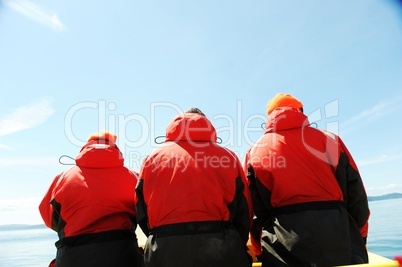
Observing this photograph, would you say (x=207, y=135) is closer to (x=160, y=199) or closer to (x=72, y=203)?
(x=160, y=199)

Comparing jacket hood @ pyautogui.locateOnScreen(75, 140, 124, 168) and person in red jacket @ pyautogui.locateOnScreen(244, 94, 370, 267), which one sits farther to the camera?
Result: jacket hood @ pyautogui.locateOnScreen(75, 140, 124, 168)

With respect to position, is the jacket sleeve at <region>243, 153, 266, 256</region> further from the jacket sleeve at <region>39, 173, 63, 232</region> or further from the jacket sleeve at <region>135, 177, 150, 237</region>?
the jacket sleeve at <region>39, 173, 63, 232</region>

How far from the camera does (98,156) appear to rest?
12.1 feet

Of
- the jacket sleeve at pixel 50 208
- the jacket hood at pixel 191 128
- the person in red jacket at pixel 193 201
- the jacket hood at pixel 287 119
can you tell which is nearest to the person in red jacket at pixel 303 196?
the jacket hood at pixel 287 119

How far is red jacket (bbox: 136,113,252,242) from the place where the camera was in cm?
283

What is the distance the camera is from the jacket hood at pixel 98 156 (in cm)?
367

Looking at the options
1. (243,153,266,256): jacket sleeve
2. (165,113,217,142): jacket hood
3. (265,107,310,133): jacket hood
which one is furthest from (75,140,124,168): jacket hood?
(265,107,310,133): jacket hood

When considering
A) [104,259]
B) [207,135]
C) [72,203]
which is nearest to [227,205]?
[207,135]

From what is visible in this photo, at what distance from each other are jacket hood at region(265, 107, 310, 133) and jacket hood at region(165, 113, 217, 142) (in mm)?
729

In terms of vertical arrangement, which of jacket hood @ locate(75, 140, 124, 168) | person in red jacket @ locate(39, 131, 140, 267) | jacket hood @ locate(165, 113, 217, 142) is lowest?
person in red jacket @ locate(39, 131, 140, 267)

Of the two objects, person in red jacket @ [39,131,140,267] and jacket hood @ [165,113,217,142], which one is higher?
jacket hood @ [165,113,217,142]

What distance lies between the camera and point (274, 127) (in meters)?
3.53

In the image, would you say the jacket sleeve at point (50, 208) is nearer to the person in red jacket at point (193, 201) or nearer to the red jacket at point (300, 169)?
the person in red jacket at point (193, 201)

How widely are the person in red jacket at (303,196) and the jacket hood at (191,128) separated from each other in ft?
2.20
